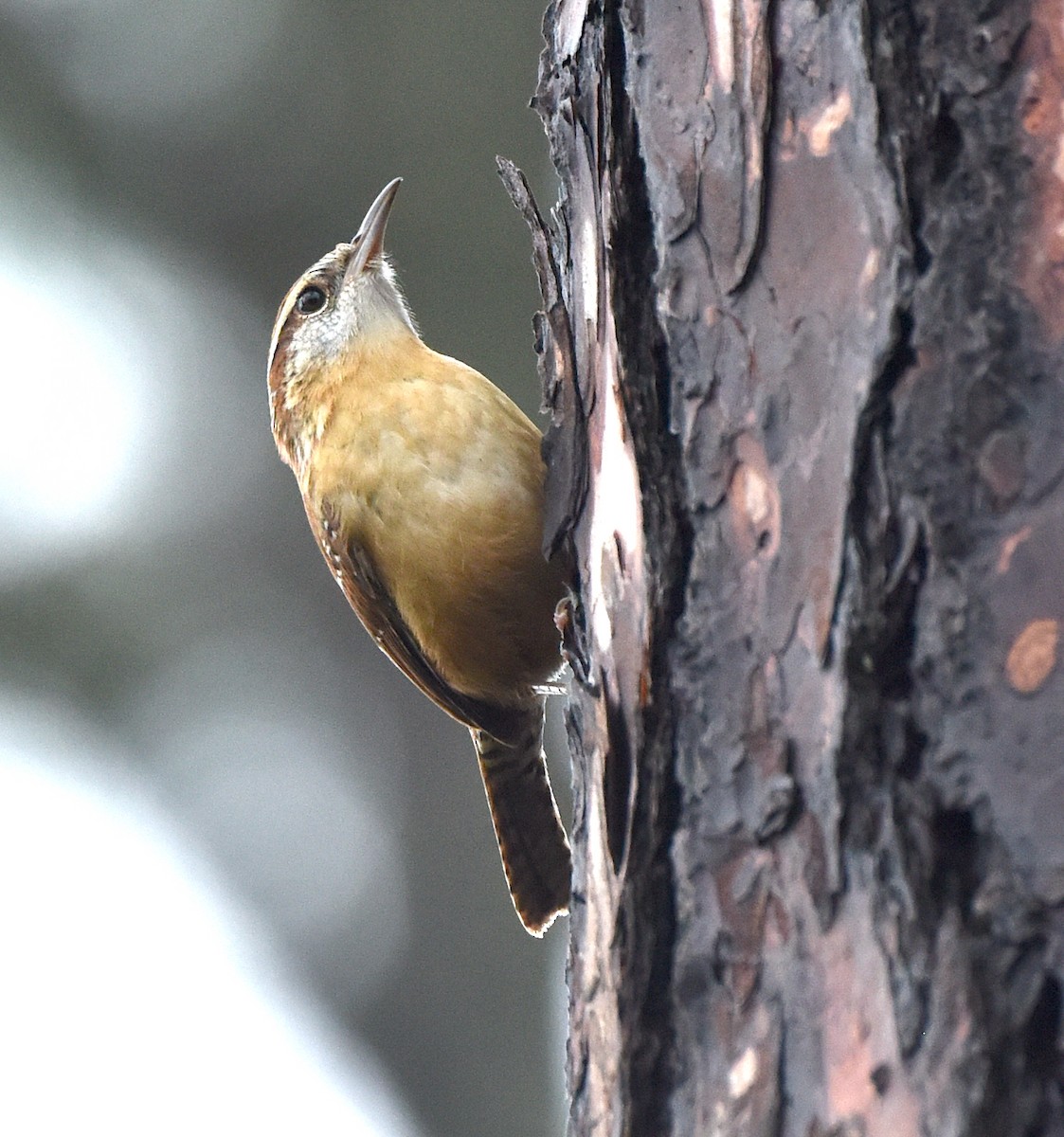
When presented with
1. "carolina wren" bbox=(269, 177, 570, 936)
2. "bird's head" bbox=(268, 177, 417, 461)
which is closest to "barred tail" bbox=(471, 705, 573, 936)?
"carolina wren" bbox=(269, 177, 570, 936)

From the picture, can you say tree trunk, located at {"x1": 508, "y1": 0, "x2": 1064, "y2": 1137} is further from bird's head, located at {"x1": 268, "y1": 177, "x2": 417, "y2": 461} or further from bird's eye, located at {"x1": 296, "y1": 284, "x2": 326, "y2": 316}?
bird's eye, located at {"x1": 296, "y1": 284, "x2": 326, "y2": 316}

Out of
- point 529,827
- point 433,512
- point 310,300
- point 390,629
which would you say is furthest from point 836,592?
point 310,300

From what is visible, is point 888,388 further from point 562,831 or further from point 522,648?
point 562,831

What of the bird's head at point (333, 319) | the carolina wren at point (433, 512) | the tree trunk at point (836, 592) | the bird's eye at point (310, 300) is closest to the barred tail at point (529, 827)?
the carolina wren at point (433, 512)

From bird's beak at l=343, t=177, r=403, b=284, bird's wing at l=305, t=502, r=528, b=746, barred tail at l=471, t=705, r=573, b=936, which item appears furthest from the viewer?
bird's beak at l=343, t=177, r=403, b=284

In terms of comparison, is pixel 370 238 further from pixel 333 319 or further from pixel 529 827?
pixel 529 827

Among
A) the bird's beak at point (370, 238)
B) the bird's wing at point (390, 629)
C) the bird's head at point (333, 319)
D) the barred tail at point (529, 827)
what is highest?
the bird's beak at point (370, 238)

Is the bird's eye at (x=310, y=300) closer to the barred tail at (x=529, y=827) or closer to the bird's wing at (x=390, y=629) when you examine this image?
the bird's wing at (x=390, y=629)
